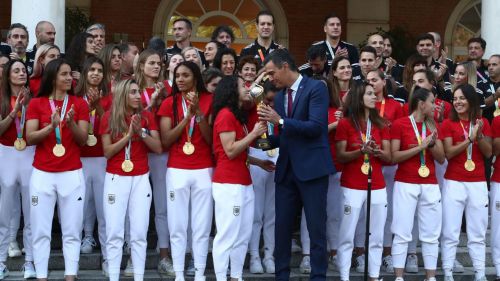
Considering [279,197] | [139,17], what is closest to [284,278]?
[279,197]

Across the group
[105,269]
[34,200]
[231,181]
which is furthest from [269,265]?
[34,200]

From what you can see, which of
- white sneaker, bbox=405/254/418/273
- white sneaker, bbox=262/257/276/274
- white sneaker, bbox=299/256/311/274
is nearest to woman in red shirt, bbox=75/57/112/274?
white sneaker, bbox=262/257/276/274

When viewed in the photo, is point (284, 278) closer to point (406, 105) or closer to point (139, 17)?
point (406, 105)

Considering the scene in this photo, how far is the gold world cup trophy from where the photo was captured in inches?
309

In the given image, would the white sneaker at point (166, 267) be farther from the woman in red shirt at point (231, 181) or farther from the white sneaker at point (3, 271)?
the white sneaker at point (3, 271)

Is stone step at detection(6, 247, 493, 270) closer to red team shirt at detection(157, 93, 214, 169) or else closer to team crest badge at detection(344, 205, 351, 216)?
team crest badge at detection(344, 205, 351, 216)

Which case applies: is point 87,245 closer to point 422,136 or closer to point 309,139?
point 309,139

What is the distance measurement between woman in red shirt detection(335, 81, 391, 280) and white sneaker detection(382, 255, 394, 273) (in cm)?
58

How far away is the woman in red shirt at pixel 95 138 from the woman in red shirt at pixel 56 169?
0.44m

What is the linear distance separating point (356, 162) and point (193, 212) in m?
1.69

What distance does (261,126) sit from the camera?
26.2ft

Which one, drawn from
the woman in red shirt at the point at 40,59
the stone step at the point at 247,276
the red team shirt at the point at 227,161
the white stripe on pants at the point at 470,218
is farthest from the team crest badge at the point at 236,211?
the woman in red shirt at the point at 40,59

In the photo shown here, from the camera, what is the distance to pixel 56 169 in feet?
26.6

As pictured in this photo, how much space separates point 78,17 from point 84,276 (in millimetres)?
7983
